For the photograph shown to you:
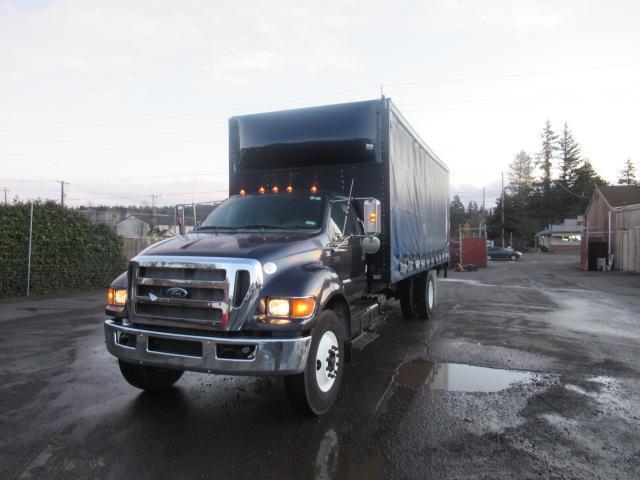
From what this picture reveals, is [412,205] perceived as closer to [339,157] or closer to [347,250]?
[339,157]

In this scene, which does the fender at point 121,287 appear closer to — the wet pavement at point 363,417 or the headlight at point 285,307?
the wet pavement at point 363,417

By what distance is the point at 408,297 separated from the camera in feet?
31.8

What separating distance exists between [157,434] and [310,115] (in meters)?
4.47

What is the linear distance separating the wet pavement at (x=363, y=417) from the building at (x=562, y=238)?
60.3m

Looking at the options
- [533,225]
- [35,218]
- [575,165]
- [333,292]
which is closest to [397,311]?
[333,292]

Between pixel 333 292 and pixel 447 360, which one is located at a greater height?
pixel 333 292

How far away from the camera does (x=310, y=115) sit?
21.9ft

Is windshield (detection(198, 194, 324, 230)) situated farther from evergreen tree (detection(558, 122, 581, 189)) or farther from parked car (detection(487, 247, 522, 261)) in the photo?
evergreen tree (detection(558, 122, 581, 189))

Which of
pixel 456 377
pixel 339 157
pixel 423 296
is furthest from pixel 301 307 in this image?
pixel 423 296

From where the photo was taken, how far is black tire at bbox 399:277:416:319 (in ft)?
31.5

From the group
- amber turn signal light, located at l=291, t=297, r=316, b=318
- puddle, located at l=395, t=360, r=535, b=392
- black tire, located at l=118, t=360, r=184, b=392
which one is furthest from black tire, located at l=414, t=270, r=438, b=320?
amber turn signal light, located at l=291, t=297, r=316, b=318

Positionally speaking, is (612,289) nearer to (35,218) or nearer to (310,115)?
(310,115)

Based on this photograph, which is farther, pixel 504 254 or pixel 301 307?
pixel 504 254

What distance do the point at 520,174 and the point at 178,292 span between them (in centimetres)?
9717
